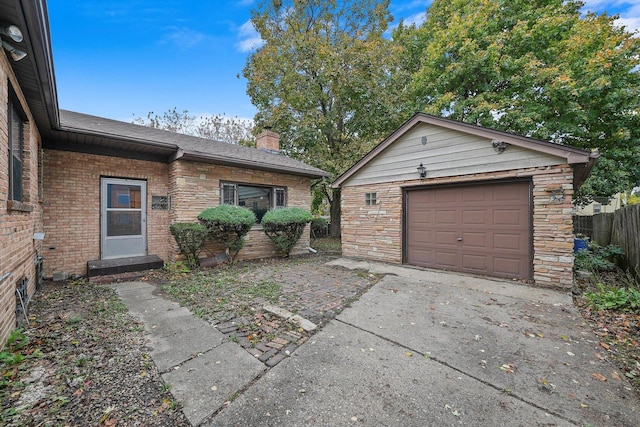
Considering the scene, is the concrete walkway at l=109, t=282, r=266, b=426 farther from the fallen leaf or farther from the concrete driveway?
the fallen leaf

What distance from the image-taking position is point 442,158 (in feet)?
21.6

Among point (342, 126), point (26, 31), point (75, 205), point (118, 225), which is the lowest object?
point (118, 225)

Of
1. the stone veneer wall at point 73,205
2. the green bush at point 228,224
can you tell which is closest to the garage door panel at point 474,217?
the green bush at point 228,224

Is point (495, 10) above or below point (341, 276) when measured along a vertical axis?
above

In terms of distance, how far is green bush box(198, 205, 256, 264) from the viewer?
698 cm

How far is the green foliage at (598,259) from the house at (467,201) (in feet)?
6.00

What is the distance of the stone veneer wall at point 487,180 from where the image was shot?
499 centimetres

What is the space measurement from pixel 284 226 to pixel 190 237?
2.80m

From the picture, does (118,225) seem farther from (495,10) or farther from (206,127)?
(495,10)

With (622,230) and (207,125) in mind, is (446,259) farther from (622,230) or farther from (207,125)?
(207,125)

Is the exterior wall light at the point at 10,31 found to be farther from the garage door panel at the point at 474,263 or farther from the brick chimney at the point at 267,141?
the brick chimney at the point at 267,141

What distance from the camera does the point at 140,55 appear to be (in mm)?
9664

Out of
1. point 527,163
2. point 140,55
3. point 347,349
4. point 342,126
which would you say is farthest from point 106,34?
point 527,163

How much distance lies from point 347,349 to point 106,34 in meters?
11.3
